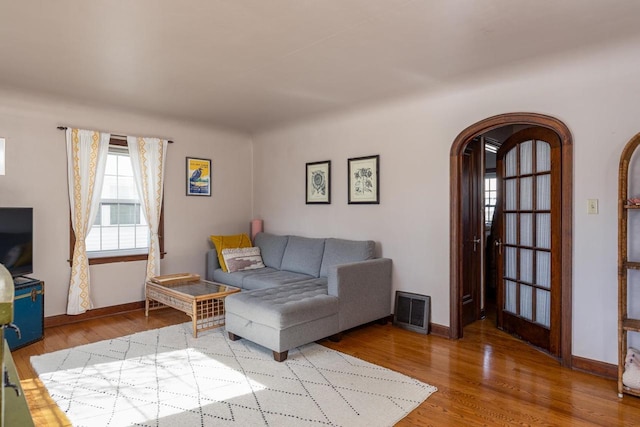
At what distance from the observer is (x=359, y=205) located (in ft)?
15.3

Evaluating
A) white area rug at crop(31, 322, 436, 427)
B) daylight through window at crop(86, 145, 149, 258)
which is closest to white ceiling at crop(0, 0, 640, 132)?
daylight through window at crop(86, 145, 149, 258)

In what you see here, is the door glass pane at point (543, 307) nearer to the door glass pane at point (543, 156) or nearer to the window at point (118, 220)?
the door glass pane at point (543, 156)

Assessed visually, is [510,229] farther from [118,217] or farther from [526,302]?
[118,217]

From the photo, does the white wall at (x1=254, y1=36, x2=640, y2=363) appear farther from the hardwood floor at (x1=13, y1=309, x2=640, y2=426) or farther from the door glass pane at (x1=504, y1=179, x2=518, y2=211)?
the door glass pane at (x1=504, y1=179, x2=518, y2=211)

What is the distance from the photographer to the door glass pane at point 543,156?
11.4 feet

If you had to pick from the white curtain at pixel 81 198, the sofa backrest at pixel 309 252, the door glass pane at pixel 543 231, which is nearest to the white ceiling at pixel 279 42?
the white curtain at pixel 81 198

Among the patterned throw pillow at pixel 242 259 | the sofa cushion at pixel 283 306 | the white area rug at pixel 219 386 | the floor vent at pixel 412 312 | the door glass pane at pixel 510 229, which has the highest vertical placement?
the door glass pane at pixel 510 229

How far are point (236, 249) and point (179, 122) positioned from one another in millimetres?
1833

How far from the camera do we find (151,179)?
4.95m

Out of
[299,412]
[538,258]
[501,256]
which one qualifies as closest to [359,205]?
[501,256]

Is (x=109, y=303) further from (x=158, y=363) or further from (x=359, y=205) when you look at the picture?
(x=359, y=205)

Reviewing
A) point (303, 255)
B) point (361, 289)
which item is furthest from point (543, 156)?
point (303, 255)

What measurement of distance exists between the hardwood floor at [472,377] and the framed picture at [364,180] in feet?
4.75

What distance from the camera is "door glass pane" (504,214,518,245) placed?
3932 millimetres
